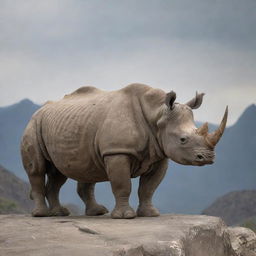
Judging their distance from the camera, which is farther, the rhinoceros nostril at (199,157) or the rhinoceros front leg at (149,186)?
the rhinoceros front leg at (149,186)

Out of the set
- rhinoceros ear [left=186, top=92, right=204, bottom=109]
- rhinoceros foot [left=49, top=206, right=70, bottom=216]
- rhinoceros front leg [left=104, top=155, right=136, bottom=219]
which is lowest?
rhinoceros foot [left=49, top=206, right=70, bottom=216]

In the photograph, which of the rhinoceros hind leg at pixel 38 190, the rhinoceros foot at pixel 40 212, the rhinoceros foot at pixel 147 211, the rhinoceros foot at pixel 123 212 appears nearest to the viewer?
the rhinoceros foot at pixel 123 212

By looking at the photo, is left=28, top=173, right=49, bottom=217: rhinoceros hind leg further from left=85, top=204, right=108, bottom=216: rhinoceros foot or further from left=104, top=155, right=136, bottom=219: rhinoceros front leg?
left=104, top=155, right=136, bottom=219: rhinoceros front leg

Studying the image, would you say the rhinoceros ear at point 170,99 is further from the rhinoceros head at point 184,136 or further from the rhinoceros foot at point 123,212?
the rhinoceros foot at point 123,212

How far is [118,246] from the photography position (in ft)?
18.2

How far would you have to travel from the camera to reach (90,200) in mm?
9141

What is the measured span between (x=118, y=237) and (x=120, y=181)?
1683 millimetres

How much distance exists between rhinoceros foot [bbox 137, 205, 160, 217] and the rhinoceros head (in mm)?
1011

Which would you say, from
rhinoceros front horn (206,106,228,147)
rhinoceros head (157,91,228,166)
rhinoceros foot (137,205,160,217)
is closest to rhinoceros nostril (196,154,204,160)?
rhinoceros head (157,91,228,166)

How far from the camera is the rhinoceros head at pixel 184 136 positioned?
7.20 meters

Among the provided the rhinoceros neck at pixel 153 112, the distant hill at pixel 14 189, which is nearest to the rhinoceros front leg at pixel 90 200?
the rhinoceros neck at pixel 153 112

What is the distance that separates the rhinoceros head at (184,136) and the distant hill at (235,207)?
556 inches

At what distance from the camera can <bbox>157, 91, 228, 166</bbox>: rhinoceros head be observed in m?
7.20

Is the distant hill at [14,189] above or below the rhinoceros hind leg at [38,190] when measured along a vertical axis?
below
